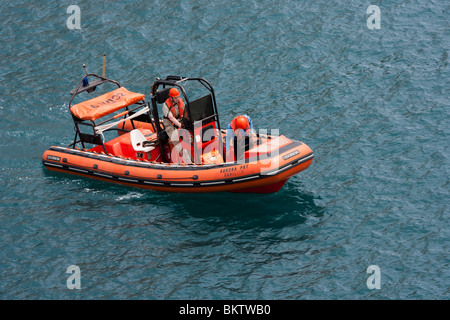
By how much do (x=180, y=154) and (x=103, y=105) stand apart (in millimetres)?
2732

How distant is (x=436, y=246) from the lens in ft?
53.3

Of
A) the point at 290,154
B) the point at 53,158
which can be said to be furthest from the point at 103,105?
the point at 290,154

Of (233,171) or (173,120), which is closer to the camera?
(233,171)

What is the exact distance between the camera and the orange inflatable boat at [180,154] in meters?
17.7

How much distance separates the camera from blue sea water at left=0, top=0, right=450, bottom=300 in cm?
1581

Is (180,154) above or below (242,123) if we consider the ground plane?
below

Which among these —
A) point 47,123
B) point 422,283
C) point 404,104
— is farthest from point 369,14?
point 422,283

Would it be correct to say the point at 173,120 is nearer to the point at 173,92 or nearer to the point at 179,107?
the point at 179,107

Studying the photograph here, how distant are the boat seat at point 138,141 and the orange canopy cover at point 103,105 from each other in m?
0.83

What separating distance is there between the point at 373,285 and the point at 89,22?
1800 centimetres

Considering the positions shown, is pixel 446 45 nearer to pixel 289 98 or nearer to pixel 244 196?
pixel 289 98

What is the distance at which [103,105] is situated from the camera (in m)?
19.8

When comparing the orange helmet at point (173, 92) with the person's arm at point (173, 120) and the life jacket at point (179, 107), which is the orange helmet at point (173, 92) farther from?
the person's arm at point (173, 120)

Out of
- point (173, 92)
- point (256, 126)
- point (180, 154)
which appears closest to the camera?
point (173, 92)
